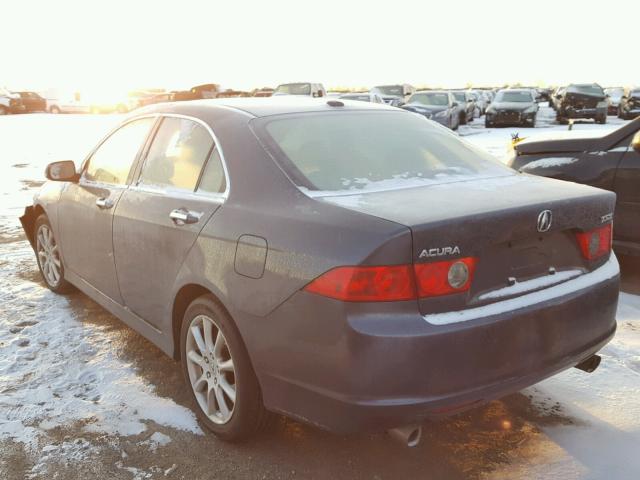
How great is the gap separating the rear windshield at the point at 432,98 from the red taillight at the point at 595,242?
19.9 metres

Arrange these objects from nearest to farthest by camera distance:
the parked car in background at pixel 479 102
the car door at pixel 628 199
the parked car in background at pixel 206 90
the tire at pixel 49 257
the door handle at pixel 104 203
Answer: the door handle at pixel 104 203
the tire at pixel 49 257
the car door at pixel 628 199
the parked car in background at pixel 479 102
the parked car in background at pixel 206 90

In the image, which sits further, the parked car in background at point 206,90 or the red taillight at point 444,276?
the parked car in background at point 206,90

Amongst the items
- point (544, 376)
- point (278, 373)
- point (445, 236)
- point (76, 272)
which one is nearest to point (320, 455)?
point (278, 373)

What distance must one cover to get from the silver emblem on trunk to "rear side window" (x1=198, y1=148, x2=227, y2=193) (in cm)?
140

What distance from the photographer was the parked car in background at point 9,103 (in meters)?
39.6

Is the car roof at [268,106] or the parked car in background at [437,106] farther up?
the car roof at [268,106]

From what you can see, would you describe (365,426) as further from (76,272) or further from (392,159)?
(76,272)

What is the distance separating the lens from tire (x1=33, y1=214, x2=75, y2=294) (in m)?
5.09

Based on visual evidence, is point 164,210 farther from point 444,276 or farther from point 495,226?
point 495,226

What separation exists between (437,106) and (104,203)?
19.2 metres

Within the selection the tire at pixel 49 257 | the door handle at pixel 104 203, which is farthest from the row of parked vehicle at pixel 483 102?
the door handle at pixel 104 203

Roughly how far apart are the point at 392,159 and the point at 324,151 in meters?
0.35

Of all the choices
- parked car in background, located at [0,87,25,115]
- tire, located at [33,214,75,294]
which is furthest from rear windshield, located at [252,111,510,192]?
parked car in background, located at [0,87,25,115]

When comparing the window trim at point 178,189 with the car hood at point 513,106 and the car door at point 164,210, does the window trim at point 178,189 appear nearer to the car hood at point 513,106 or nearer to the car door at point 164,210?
the car door at point 164,210
